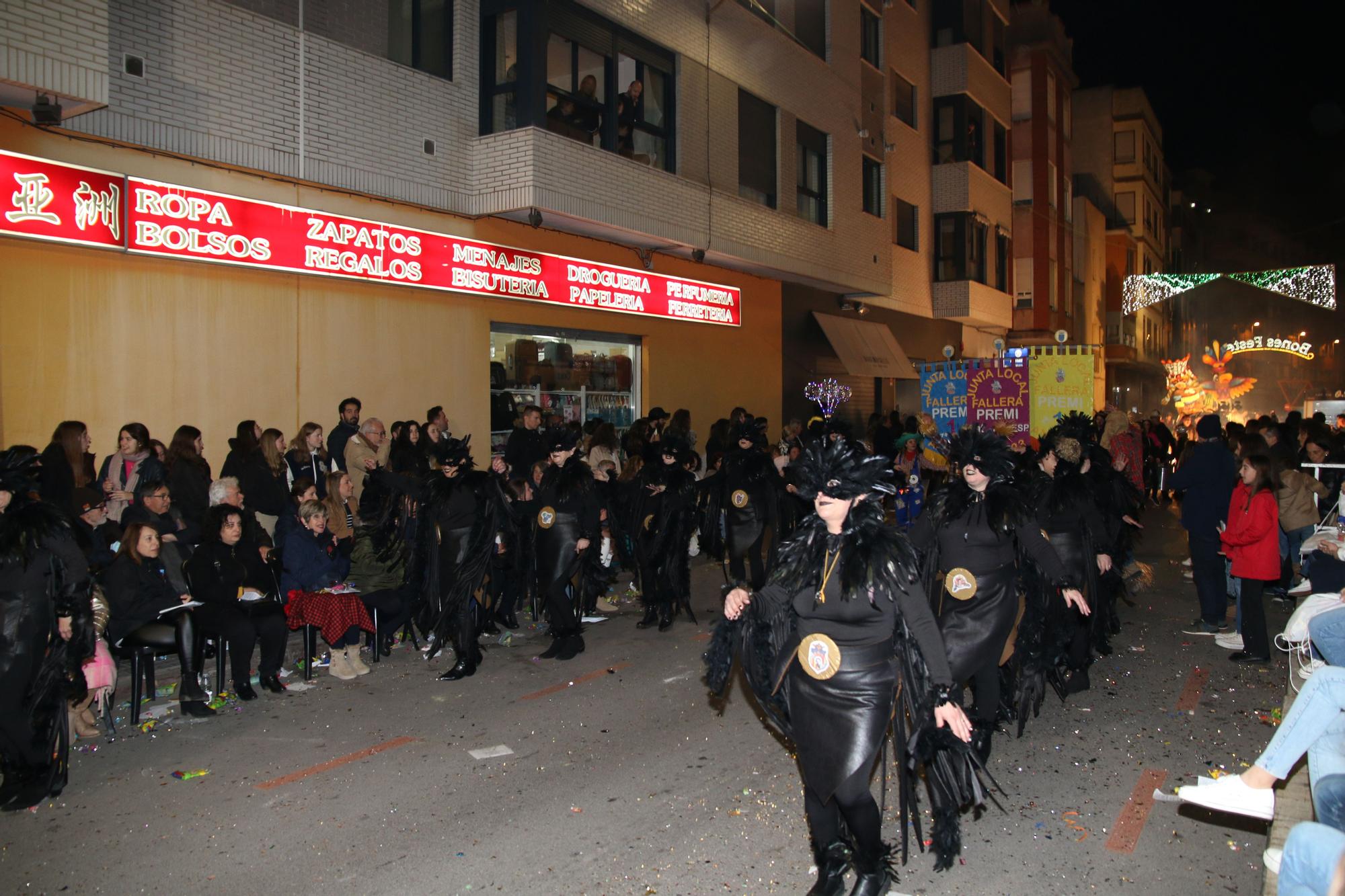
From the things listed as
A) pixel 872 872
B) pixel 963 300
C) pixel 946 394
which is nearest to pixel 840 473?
pixel 872 872

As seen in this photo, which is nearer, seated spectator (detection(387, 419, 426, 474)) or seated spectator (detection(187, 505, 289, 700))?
seated spectator (detection(187, 505, 289, 700))

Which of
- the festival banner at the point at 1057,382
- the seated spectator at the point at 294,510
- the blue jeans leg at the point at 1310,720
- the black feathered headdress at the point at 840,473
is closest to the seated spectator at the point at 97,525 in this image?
the seated spectator at the point at 294,510

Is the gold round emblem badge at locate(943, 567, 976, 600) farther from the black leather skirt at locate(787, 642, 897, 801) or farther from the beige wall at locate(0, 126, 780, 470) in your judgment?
the beige wall at locate(0, 126, 780, 470)

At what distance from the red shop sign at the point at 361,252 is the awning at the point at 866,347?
649 centimetres

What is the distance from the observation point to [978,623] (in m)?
5.47

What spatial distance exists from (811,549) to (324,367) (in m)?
9.43

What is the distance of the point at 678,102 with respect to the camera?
17.2 meters

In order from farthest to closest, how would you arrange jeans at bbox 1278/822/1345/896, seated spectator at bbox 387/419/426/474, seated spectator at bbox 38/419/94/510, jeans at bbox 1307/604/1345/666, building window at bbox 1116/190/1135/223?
building window at bbox 1116/190/1135/223, seated spectator at bbox 387/419/426/474, seated spectator at bbox 38/419/94/510, jeans at bbox 1307/604/1345/666, jeans at bbox 1278/822/1345/896

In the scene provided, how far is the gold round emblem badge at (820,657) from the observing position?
391 cm

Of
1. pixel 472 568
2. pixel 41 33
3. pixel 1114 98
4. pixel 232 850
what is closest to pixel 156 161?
pixel 41 33

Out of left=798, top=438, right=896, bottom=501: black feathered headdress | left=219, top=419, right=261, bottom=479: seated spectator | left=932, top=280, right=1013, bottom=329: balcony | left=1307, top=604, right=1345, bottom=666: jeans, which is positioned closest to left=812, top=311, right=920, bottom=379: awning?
left=932, top=280, right=1013, bottom=329: balcony

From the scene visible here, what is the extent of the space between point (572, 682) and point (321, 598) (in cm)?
211

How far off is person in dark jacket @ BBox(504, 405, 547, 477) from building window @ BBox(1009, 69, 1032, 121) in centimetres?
2846

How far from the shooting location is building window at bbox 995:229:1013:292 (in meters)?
30.8
